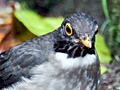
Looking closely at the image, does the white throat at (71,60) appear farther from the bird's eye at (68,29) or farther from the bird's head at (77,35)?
the bird's eye at (68,29)

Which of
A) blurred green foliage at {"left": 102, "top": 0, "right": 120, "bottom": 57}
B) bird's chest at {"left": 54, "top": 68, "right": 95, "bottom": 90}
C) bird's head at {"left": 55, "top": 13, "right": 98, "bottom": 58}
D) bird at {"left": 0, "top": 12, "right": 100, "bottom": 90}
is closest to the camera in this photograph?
bird's head at {"left": 55, "top": 13, "right": 98, "bottom": 58}

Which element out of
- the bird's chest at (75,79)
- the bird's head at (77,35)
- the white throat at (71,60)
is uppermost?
the bird's head at (77,35)

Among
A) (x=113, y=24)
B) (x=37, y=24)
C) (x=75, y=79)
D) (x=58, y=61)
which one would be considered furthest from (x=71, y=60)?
(x=37, y=24)

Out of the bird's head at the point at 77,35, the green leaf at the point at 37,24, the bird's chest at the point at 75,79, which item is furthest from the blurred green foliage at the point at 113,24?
the bird's head at the point at 77,35

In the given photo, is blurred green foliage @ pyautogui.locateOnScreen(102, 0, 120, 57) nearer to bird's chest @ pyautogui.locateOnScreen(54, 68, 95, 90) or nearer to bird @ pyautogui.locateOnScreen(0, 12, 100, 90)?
bird @ pyautogui.locateOnScreen(0, 12, 100, 90)

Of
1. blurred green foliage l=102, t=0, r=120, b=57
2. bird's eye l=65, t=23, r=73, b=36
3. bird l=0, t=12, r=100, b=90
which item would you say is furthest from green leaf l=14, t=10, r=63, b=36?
bird's eye l=65, t=23, r=73, b=36

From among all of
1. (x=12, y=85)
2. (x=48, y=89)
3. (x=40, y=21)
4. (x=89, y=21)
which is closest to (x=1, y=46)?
(x=40, y=21)

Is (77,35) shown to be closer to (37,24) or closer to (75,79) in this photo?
(75,79)
